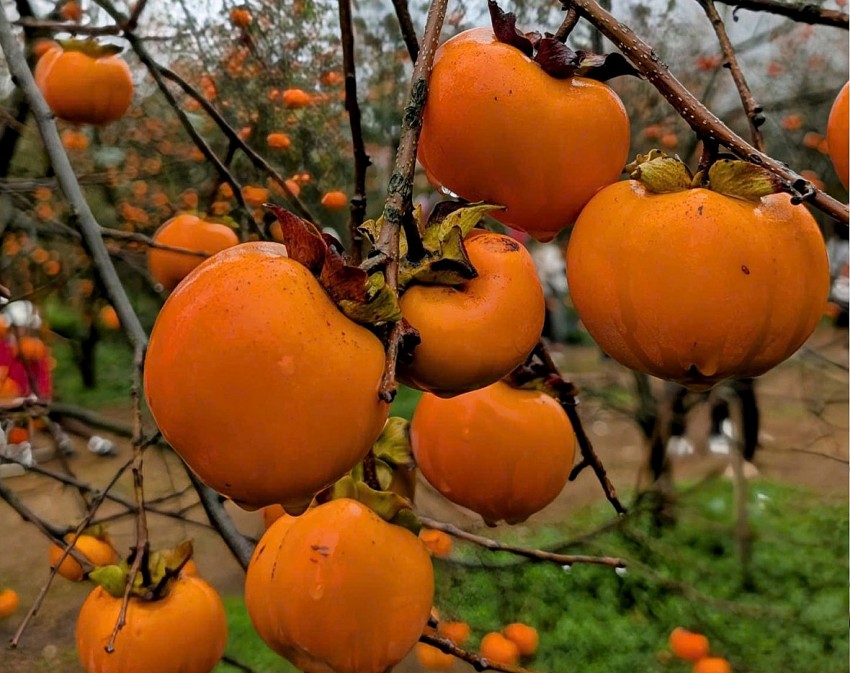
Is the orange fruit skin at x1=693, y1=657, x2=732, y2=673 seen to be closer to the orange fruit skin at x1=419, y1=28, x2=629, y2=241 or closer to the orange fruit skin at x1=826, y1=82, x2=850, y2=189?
the orange fruit skin at x1=826, y1=82, x2=850, y2=189

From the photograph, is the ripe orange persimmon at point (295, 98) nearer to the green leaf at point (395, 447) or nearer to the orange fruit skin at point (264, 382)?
the green leaf at point (395, 447)

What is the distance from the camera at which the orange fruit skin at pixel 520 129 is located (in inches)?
22.8

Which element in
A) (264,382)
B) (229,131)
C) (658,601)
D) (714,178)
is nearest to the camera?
(264,382)

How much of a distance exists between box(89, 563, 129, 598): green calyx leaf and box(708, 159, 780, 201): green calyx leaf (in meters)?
0.91

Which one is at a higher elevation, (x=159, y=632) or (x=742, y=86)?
(x=742, y=86)

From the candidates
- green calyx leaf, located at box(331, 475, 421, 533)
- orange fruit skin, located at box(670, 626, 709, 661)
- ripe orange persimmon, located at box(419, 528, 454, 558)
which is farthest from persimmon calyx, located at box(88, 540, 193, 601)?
orange fruit skin, located at box(670, 626, 709, 661)

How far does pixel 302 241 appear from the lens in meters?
0.49

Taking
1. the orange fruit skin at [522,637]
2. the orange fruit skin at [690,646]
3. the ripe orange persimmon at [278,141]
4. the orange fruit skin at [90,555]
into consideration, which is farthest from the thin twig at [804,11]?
the orange fruit skin at [690,646]

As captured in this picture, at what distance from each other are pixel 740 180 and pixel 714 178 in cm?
2

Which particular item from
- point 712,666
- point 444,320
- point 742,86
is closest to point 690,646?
point 712,666

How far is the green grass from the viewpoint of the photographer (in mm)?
2885

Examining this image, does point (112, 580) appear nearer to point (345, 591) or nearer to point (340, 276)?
point (345, 591)

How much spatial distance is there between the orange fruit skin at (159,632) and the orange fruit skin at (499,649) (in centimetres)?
149

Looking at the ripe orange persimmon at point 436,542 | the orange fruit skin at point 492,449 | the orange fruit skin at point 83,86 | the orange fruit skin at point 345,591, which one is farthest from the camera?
the ripe orange persimmon at point 436,542
